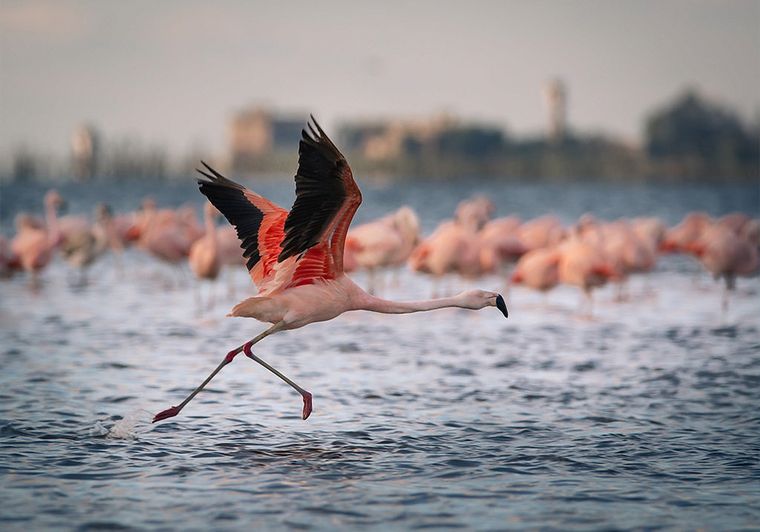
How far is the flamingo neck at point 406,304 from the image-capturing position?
7.33 metres

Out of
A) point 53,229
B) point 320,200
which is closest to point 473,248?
point 53,229

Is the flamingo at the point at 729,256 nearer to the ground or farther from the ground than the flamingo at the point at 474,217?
nearer to the ground

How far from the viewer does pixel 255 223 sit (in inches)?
301

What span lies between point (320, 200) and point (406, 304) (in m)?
1.25

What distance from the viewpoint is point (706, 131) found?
398 ft

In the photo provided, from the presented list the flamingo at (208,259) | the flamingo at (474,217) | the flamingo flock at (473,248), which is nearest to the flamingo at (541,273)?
the flamingo flock at (473,248)

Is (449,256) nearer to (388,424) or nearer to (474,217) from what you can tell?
(474,217)

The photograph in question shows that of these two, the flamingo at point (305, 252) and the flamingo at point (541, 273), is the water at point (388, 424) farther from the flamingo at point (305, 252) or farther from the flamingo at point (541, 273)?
the flamingo at point (541, 273)

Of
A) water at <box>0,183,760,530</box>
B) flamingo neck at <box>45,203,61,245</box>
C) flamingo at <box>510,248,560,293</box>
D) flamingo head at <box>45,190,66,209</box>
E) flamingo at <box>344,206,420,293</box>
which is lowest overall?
water at <box>0,183,760,530</box>

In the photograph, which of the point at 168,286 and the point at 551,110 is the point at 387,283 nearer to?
the point at 168,286

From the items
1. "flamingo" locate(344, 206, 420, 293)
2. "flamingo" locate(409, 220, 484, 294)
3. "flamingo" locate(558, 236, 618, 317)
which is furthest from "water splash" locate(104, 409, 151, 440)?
"flamingo" locate(409, 220, 484, 294)

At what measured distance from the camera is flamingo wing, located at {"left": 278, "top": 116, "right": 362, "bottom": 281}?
20.2ft

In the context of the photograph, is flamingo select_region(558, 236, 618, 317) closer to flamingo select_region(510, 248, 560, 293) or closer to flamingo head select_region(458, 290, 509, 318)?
flamingo select_region(510, 248, 560, 293)

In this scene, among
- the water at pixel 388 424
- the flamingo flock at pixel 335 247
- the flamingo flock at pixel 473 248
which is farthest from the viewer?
the flamingo flock at pixel 473 248
